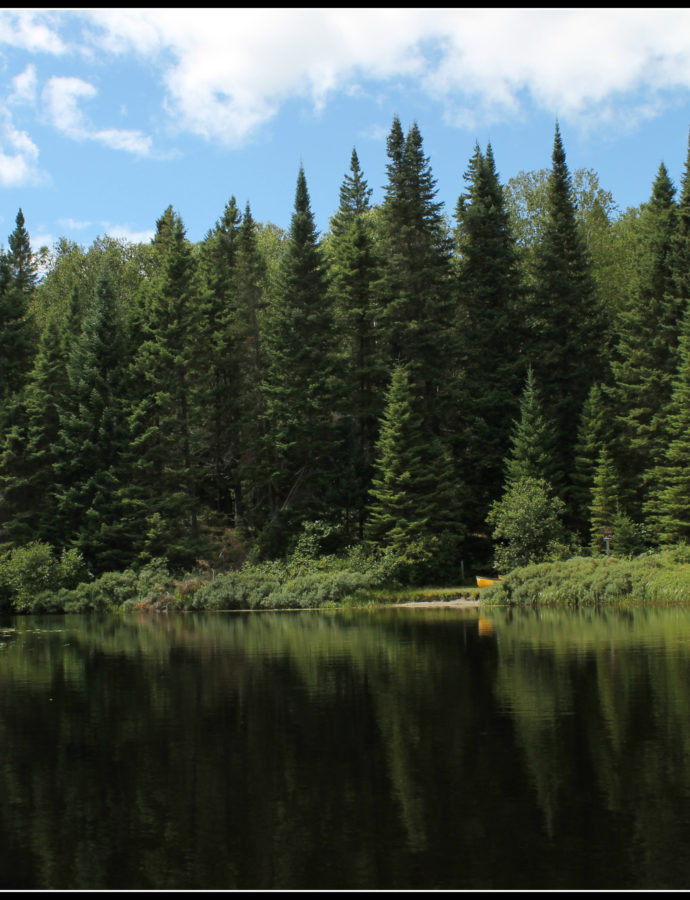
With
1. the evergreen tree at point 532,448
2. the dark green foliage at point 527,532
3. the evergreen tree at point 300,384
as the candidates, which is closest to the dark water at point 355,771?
the dark green foliage at point 527,532

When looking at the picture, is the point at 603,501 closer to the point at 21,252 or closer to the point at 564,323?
the point at 564,323

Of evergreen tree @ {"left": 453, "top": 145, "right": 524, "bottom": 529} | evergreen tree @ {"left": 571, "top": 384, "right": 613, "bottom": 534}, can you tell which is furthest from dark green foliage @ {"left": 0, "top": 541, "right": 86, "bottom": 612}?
evergreen tree @ {"left": 571, "top": 384, "right": 613, "bottom": 534}

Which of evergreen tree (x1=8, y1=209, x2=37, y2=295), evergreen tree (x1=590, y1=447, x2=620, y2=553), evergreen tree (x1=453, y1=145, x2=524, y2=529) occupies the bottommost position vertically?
evergreen tree (x1=590, y1=447, x2=620, y2=553)

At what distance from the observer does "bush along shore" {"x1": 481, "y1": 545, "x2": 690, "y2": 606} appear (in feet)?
109

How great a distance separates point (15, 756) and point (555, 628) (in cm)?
1765

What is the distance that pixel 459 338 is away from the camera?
52938 mm

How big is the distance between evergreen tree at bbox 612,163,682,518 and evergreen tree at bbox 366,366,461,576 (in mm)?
10188

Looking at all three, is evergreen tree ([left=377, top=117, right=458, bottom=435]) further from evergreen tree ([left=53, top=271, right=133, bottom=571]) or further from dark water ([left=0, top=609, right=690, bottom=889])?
dark water ([left=0, top=609, right=690, bottom=889])

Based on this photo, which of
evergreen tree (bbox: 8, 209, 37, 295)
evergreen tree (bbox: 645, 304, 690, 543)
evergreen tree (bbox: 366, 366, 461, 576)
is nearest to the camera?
evergreen tree (bbox: 645, 304, 690, 543)

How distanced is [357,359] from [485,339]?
829cm

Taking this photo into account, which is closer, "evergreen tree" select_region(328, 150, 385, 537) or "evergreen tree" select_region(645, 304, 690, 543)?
"evergreen tree" select_region(645, 304, 690, 543)

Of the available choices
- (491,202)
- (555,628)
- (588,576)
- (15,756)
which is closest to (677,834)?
(15,756)

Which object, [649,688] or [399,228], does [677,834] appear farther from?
[399,228]

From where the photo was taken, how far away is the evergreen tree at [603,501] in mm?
44906
